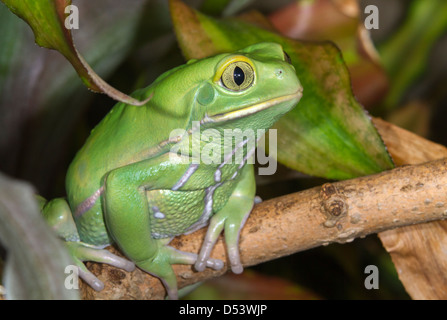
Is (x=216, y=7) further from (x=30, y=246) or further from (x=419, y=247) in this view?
(x=30, y=246)

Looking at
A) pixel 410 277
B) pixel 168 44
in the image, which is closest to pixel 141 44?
pixel 168 44

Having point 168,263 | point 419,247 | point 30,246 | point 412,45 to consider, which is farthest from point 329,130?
point 412,45

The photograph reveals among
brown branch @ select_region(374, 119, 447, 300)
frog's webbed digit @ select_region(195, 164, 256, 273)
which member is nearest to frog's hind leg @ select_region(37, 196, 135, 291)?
frog's webbed digit @ select_region(195, 164, 256, 273)

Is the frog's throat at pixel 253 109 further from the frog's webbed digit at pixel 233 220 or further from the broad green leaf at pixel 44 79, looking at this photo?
the broad green leaf at pixel 44 79

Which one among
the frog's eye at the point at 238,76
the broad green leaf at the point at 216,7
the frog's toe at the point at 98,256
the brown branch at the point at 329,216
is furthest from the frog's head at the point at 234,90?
the broad green leaf at the point at 216,7

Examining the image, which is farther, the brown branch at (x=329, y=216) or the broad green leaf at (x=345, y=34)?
the broad green leaf at (x=345, y=34)
